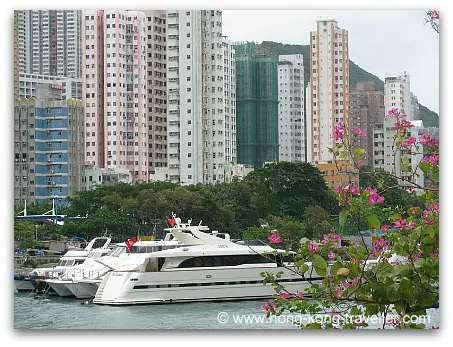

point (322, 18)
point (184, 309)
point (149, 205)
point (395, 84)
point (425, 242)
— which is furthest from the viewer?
point (149, 205)

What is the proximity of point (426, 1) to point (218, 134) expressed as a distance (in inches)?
123

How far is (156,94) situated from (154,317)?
2173 mm

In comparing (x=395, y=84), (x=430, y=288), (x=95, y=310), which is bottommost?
(x=95, y=310)

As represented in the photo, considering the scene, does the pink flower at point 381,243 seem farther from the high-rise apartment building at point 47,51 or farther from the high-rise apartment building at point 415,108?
the high-rise apartment building at point 47,51

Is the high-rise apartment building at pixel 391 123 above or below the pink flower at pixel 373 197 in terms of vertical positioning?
above

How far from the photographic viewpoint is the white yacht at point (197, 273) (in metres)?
10.5

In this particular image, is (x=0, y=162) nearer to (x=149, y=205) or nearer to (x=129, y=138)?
(x=129, y=138)

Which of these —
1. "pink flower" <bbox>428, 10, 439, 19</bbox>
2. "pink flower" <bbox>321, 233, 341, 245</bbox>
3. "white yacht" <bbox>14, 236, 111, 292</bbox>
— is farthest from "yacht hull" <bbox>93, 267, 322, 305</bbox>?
"pink flower" <bbox>321, 233, 341, 245</bbox>

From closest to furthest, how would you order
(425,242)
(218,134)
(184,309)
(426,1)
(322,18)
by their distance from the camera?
(425,242) < (426,1) < (322,18) < (218,134) < (184,309)

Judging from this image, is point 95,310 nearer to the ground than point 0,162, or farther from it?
nearer to the ground

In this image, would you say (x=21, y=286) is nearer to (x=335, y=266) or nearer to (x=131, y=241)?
(x=131, y=241)

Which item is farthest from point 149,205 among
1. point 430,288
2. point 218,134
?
point 430,288

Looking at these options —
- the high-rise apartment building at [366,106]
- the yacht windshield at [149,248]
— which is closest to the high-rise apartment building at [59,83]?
the yacht windshield at [149,248]

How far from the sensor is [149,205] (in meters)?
10.6
